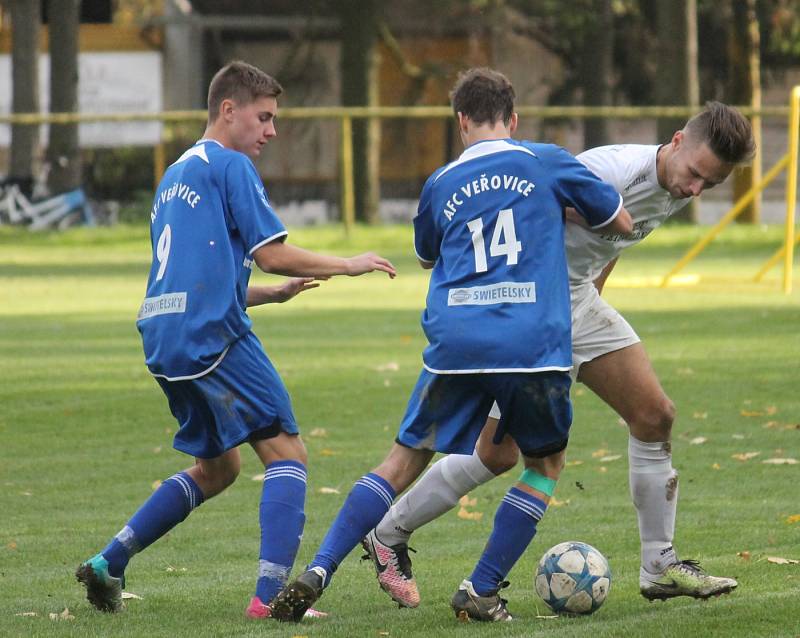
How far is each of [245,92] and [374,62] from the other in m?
29.3

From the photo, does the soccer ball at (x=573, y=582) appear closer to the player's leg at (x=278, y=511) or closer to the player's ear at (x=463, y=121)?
the player's leg at (x=278, y=511)

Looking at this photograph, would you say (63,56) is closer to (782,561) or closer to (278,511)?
(782,561)

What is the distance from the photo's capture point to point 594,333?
18.8 ft

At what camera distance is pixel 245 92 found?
5.45 metres

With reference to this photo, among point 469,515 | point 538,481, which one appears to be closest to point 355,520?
point 538,481

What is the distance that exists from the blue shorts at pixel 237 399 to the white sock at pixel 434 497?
0.51 metres

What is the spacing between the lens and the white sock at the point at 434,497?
5.63 meters

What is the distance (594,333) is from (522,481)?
647 mm

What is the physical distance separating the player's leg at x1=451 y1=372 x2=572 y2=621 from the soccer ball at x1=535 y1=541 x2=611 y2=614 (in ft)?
0.60

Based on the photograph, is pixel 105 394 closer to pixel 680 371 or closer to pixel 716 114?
pixel 680 371

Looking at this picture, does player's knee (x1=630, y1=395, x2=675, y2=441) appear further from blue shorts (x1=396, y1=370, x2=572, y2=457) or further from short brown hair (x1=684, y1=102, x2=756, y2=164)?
short brown hair (x1=684, y1=102, x2=756, y2=164)

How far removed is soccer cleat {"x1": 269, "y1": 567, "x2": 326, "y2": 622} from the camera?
5.07m

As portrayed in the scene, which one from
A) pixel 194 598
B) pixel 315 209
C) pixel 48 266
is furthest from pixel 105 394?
pixel 315 209

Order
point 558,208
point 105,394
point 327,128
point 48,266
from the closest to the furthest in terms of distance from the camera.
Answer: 1. point 558,208
2. point 105,394
3. point 48,266
4. point 327,128
